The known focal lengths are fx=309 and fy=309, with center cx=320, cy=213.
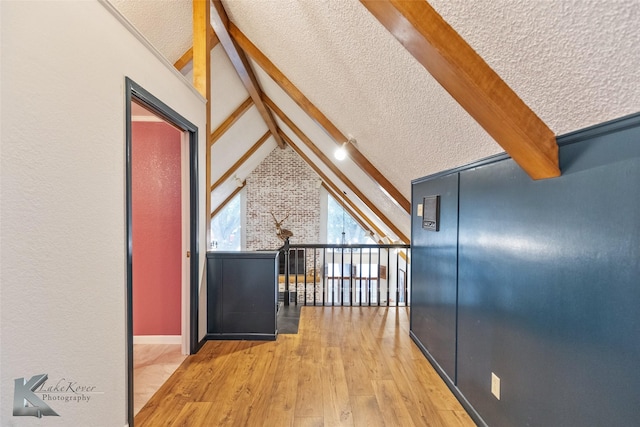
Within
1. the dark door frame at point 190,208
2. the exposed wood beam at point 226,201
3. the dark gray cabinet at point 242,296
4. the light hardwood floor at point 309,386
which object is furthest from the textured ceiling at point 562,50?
the exposed wood beam at point 226,201

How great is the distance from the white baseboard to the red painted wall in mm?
35

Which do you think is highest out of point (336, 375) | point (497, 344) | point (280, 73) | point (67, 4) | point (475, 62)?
point (280, 73)

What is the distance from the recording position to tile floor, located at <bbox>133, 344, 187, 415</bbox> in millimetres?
2094

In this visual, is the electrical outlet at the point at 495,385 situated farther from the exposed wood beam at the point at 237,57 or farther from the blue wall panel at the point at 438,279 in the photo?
the exposed wood beam at the point at 237,57

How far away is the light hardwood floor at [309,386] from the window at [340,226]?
613 cm

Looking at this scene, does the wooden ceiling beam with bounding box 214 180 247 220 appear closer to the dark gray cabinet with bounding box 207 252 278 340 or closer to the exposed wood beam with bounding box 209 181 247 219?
the exposed wood beam with bounding box 209 181 247 219

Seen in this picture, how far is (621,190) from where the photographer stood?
3.09 ft

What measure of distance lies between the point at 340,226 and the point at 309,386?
23.8 ft

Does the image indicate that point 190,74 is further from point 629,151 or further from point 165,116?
point 629,151

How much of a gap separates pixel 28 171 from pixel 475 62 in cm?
166

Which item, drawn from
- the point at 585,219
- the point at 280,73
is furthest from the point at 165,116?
the point at 585,219

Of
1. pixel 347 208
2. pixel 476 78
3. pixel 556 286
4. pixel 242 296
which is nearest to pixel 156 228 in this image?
pixel 242 296

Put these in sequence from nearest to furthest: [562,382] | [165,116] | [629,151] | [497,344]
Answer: [629,151] → [562,382] → [497,344] → [165,116]

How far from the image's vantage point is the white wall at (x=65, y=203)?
101cm
